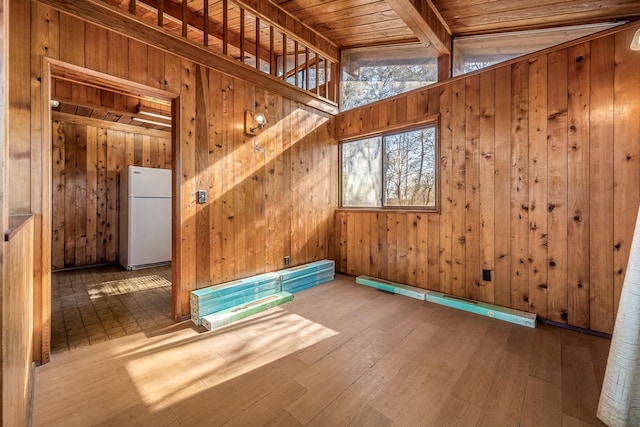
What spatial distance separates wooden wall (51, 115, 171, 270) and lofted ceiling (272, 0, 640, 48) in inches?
152

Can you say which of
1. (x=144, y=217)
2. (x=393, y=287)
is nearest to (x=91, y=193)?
(x=144, y=217)

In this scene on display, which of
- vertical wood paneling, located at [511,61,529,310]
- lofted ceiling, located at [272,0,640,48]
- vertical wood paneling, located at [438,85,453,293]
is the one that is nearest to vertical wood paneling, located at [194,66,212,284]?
lofted ceiling, located at [272,0,640,48]

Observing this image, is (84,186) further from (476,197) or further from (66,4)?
(476,197)

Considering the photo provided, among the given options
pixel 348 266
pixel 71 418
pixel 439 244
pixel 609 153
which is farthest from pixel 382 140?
pixel 71 418

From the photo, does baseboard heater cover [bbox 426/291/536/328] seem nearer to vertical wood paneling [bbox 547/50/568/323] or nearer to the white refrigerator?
vertical wood paneling [bbox 547/50/568/323]

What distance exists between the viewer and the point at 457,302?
281 centimetres

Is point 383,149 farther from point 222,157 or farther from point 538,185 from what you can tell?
point 222,157

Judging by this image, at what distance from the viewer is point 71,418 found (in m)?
1.39

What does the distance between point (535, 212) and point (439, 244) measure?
0.93 m

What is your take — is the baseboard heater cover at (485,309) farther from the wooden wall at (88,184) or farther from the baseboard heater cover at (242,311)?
the wooden wall at (88,184)

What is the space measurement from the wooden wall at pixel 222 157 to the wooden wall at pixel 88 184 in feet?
11.2

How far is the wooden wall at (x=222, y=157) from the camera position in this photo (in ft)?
6.54

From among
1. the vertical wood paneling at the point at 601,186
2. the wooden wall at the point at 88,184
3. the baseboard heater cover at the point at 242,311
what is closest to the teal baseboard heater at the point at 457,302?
the vertical wood paneling at the point at 601,186

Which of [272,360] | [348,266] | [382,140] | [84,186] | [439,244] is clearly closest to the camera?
[272,360]
